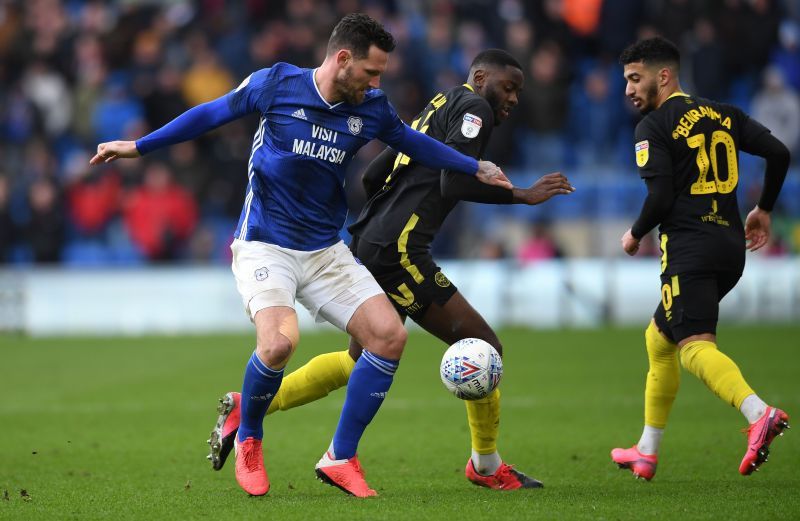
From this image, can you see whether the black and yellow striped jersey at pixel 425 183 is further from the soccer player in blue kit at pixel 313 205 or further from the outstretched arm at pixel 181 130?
the outstretched arm at pixel 181 130

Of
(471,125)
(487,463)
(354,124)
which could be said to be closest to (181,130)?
(354,124)

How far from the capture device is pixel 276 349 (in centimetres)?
605

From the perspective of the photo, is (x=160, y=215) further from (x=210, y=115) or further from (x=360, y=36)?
(x=360, y=36)

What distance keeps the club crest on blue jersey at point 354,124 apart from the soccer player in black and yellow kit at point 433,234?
56 centimetres

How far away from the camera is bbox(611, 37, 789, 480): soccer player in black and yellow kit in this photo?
6500 millimetres

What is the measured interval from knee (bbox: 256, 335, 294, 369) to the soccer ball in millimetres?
893

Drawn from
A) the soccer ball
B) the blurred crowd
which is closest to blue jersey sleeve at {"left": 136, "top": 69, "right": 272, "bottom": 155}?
the soccer ball

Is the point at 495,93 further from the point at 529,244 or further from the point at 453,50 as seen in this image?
the point at 453,50

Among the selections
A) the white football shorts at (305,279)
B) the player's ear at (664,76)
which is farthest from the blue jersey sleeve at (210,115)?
the player's ear at (664,76)

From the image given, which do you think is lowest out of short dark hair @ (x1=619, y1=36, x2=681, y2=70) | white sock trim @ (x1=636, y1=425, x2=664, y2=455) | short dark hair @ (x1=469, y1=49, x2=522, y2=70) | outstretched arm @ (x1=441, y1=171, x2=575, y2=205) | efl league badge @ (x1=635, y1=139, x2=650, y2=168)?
white sock trim @ (x1=636, y1=425, x2=664, y2=455)

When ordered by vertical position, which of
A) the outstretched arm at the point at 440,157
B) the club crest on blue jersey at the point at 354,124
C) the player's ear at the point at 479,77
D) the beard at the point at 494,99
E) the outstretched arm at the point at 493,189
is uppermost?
the player's ear at the point at 479,77

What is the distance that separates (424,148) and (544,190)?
68 centimetres

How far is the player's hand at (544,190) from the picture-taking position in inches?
252

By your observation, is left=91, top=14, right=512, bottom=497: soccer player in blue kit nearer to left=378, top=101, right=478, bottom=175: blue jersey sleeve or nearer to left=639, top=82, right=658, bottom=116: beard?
left=378, top=101, right=478, bottom=175: blue jersey sleeve
